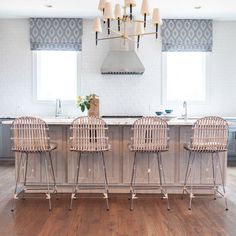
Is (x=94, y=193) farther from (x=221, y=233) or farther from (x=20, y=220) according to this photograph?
(x=221, y=233)

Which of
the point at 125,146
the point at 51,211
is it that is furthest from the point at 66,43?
the point at 51,211

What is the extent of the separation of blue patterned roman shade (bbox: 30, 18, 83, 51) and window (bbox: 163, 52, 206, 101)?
6.51ft

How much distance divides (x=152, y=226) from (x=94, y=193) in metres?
1.33

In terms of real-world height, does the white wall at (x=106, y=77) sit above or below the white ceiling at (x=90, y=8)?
below

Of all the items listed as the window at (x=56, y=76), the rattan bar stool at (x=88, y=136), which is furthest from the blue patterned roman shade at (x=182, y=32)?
the rattan bar stool at (x=88, y=136)

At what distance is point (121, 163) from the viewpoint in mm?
4449

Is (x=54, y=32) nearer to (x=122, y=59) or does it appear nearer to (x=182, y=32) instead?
(x=122, y=59)

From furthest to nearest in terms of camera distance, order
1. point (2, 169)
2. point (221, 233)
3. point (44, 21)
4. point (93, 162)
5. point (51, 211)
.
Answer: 1. point (44, 21)
2. point (2, 169)
3. point (93, 162)
4. point (51, 211)
5. point (221, 233)

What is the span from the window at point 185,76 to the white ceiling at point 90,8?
2.81 feet

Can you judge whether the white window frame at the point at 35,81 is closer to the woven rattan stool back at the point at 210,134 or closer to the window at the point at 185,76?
the window at the point at 185,76

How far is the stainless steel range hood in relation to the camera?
21.0 ft

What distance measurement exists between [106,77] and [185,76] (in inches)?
66.3

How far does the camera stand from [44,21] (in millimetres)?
6812

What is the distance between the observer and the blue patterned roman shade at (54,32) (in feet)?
22.4
